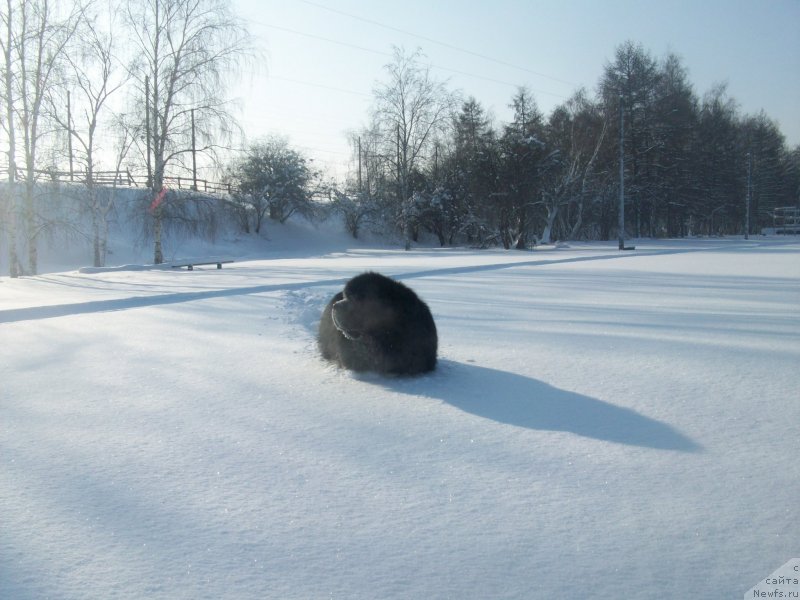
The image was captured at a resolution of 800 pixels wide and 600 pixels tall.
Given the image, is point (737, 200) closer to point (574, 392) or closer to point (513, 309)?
point (513, 309)

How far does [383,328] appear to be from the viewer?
15.1 ft

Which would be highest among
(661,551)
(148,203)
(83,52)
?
(83,52)

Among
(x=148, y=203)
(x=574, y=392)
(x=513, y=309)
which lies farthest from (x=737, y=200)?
(x=574, y=392)

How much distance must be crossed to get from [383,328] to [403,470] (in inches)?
75.5

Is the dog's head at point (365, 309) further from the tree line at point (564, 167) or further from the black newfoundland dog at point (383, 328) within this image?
the tree line at point (564, 167)

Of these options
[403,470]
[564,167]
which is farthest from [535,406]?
[564,167]

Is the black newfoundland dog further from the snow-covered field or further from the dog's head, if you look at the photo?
the snow-covered field

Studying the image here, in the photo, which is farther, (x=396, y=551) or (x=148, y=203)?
(x=148, y=203)

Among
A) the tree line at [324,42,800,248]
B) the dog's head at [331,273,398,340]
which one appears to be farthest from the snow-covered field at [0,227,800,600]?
the tree line at [324,42,800,248]

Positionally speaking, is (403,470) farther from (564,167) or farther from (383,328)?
(564,167)

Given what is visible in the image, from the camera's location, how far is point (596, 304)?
9031 mm

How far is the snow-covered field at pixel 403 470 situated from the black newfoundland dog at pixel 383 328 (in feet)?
0.68

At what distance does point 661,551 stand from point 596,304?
7369mm

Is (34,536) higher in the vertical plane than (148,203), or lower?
lower
